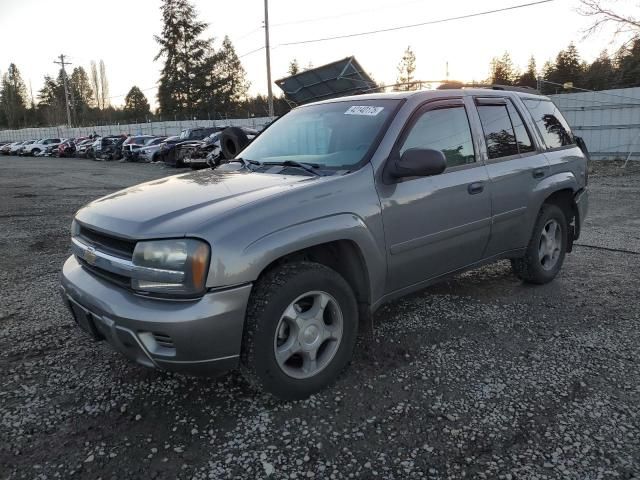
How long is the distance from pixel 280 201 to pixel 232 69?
6422cm

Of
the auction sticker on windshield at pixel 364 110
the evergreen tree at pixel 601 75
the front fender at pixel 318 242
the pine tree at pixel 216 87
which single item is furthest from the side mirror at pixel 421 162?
the pine tree at pixel 216 87

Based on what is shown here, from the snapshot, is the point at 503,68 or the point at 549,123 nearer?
the point at 549,123

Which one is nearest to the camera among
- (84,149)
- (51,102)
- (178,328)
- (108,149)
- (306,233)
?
(178,328)

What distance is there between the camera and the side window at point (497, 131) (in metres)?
3.94

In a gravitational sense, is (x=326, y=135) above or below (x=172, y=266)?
above

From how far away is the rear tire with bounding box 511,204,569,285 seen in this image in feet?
14.7

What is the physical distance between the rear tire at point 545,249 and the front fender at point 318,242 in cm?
199

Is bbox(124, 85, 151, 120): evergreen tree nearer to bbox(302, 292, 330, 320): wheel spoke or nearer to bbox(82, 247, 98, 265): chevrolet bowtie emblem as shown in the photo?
bbox(82, 247, 98, 265): chevrolet bowtie emblem

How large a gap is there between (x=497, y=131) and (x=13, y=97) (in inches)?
4189

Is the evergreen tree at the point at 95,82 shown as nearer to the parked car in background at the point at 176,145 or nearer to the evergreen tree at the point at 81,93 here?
the evergreen tree at the point at 81,93

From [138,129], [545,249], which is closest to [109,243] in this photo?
[545,249]

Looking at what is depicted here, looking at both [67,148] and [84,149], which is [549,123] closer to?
[84,149]

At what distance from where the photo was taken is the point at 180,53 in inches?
2232

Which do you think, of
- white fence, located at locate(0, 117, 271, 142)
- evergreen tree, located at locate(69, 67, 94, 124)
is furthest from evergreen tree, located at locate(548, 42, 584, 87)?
evergreen tree, located at locate(69, 67, 94, 124)
